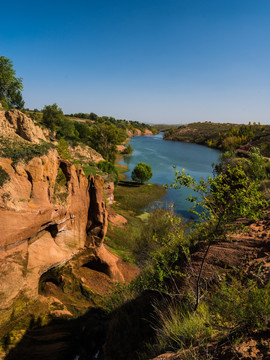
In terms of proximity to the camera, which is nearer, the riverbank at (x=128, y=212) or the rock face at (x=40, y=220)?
the rock face at (x=40, y=220)

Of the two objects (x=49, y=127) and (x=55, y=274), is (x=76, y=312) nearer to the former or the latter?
(x=55, y=274)

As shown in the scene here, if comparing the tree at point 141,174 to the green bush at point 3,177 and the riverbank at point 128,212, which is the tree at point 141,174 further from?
the green bush at point 3,177

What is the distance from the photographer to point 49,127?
164ft

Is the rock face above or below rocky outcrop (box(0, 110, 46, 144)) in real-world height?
below

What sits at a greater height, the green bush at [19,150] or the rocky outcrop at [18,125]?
the rocky outcrop at [18,125]

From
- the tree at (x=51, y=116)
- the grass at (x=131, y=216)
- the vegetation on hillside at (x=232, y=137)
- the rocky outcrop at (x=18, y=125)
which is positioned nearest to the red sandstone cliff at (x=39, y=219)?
the rocky outcrop at (x=18, y=125)

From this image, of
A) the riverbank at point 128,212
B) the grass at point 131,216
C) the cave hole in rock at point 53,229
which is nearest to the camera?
the cave hole in rock at point 53,229

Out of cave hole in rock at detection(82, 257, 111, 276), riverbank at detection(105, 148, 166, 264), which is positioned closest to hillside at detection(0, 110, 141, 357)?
cave hole in rock at detection(82, 257, 111, 276)

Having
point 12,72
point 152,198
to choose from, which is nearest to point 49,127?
point 12,72

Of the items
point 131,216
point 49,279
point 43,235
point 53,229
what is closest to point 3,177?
point 43,235

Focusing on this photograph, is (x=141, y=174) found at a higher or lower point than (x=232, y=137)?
lower

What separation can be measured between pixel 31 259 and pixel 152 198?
103ft

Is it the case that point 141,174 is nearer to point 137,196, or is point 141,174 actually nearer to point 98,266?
point 137,196

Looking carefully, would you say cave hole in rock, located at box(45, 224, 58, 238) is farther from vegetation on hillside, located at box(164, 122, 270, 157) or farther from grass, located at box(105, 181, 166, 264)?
vegetation on hillside, located at box(164, 122, 270, 157)
